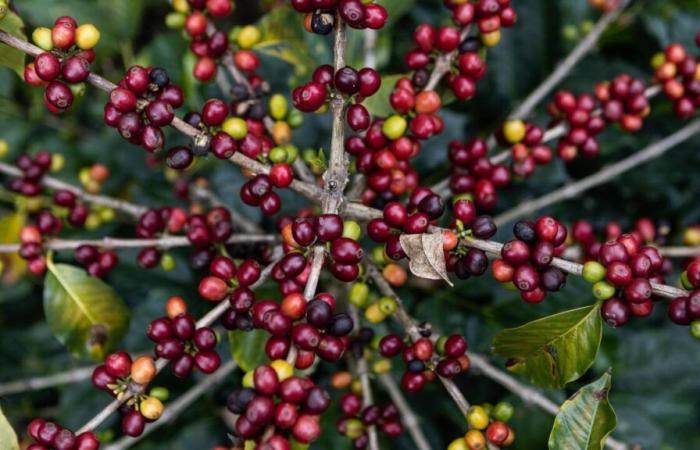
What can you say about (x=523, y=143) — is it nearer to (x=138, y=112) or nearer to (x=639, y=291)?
(x=639, y=291)

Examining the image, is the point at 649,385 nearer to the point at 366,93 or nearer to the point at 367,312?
the point at 367,312

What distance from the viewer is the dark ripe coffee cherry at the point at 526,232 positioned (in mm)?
1038

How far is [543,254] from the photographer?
1002 millimetres

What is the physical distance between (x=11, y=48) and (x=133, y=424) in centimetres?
63

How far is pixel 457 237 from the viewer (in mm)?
1069

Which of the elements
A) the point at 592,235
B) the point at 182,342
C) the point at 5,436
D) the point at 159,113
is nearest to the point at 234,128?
the point at 159,113

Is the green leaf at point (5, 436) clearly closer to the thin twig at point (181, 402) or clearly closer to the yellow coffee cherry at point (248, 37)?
the thin twig at point (181, 402)

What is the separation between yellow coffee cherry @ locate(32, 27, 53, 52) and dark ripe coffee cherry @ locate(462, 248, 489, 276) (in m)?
0.74

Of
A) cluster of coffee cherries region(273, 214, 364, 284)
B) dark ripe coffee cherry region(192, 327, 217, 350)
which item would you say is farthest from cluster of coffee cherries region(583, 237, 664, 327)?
dark ripe coffee cherry region(192, 327, 217, 350)

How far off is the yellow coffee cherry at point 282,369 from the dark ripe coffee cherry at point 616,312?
48 centimetres

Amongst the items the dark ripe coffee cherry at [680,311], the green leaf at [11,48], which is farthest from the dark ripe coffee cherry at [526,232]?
the green leaf at [11,48]

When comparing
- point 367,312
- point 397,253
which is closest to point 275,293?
point 367,312

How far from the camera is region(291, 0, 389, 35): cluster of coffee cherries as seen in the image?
1014mm

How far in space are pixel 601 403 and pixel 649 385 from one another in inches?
34.0
